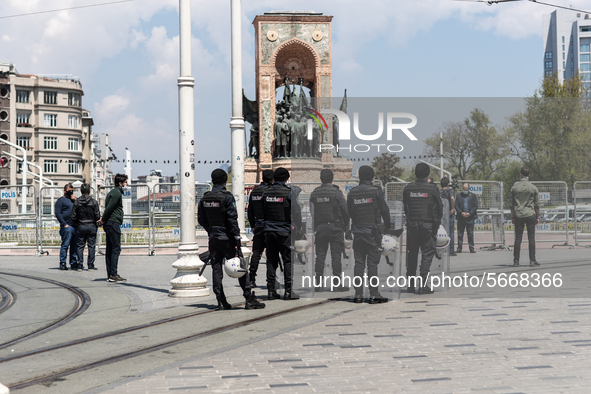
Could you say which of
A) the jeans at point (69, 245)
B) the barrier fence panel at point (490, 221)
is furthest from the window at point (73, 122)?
the barrier fence panel at point (490, 221)

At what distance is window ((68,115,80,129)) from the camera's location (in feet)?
268

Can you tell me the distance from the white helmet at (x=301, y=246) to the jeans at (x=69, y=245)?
22.3 ft

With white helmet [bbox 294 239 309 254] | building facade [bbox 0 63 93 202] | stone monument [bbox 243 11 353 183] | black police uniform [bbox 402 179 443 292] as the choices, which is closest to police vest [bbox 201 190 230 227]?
white helmet [bbox 294 239 309 254]

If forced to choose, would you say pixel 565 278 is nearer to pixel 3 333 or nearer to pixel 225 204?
pixel 225 204

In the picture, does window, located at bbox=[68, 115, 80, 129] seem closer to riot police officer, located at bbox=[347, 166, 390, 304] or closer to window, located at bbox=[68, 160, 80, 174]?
window, located at bbox=[68, 160, 80, 174]

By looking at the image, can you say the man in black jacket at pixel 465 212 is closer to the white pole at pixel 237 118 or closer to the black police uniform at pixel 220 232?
the white pole at pixel 237 118

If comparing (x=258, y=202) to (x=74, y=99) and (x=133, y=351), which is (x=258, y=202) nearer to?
(x=133, y=351)

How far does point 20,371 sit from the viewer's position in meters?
5.46

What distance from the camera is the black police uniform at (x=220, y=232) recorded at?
847cm

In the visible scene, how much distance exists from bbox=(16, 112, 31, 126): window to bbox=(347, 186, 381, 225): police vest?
76.9 metres

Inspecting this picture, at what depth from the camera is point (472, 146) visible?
1166 cm

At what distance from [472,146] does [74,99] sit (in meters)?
77.8

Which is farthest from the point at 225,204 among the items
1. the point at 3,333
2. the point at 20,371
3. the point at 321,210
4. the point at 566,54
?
the point at 566,54

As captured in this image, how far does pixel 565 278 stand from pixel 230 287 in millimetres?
5452
